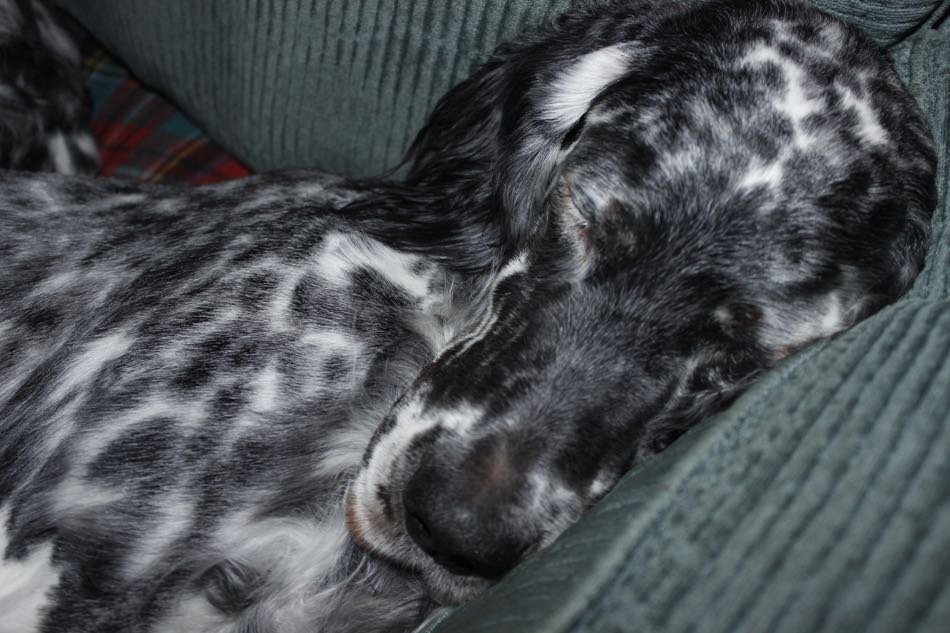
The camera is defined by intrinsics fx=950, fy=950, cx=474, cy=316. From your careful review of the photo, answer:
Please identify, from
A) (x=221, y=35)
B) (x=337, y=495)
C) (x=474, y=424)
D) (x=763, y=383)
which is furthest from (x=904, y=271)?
→ (x=221, y=35)

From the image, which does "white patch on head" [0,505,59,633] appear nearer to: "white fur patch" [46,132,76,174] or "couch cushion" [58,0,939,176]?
"couch cushion" [58,0,939,176]

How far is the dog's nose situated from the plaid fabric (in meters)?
1.48

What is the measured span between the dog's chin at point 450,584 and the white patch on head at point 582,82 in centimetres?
71

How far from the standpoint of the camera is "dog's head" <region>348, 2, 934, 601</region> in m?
1.16

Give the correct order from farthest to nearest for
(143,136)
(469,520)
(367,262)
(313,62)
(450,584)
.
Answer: (143,136), (313,62), (367,262), (450,584), (469,520)

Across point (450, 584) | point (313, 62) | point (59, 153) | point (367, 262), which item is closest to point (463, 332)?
point (367, 262)

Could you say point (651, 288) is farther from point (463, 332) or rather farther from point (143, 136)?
point (143, 136)

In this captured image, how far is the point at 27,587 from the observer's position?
52.2 inches

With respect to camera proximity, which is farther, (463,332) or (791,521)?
(463,332)

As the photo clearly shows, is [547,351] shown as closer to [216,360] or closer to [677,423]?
[677,423]

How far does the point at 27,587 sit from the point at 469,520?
676 mm

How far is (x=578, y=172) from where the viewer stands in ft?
4.33

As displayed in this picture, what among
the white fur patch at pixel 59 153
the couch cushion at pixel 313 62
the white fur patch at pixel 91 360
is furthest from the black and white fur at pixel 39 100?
the white fur patch at pixel 91 360

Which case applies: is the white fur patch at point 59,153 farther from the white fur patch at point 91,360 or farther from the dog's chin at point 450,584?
the dog's chin at point 450,584
